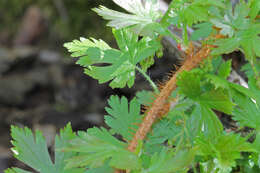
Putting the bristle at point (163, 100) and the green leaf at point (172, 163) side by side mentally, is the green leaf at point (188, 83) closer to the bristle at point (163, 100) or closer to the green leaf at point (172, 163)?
the bristle at point (163, 100)

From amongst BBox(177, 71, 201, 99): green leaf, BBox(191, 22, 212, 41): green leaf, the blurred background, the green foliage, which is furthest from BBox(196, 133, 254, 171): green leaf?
the blurred background

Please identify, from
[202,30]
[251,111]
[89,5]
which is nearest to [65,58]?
[89,5]

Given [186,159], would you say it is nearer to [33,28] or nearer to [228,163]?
[228,163]

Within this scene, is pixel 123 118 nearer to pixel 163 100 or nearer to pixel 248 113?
pixel 163 100

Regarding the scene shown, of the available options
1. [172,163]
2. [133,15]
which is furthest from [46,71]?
[172,163]

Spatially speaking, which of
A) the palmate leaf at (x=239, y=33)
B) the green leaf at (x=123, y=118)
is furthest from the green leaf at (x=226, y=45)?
the green leaf at (x=123, y=118)

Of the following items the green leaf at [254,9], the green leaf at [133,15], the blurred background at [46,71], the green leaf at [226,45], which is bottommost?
the blurred background at [46,71]
